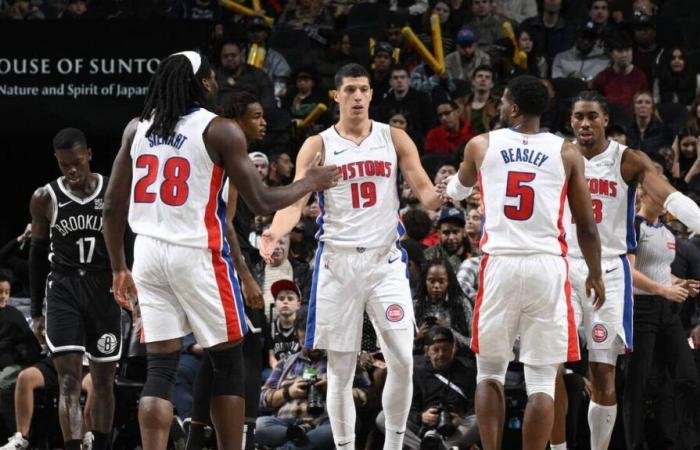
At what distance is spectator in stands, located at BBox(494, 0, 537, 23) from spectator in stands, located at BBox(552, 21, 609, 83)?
151cm

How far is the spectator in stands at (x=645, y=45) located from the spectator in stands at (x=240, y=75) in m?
4.28

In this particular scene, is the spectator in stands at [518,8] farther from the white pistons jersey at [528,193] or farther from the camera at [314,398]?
the white pistons jersey at [528,193]

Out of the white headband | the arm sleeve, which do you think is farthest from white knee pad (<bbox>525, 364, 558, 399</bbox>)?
the arm sleeve

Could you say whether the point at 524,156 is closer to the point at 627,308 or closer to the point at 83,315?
the point at 627,308

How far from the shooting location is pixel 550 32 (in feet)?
52.5

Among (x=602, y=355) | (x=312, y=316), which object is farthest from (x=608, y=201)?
(x=312, y=316)

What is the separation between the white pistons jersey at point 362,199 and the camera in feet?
26.3

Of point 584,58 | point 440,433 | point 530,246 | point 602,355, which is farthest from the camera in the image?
point 584,58

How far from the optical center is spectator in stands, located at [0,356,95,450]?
33.6 ft

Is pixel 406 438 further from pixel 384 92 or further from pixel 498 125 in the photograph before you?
pixel 384 92

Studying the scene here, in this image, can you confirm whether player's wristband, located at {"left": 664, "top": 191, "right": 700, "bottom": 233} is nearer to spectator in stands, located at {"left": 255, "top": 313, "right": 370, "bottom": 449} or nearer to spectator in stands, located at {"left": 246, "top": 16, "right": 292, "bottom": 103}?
spectator in stands, located at {"left": 255, "top": 313, "right": 370, "bottom": 449}

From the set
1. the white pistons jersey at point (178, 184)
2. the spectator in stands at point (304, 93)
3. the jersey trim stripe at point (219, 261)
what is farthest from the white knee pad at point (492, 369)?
the spectator in stands at point (304, 93)

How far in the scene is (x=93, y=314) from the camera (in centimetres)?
884

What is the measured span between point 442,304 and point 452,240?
1.01 meters
